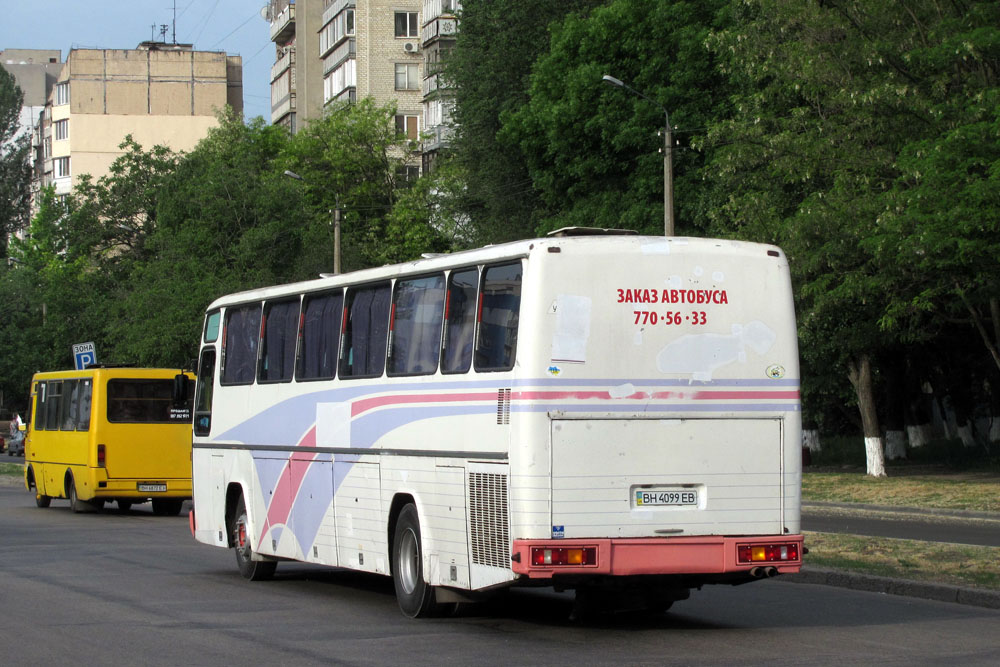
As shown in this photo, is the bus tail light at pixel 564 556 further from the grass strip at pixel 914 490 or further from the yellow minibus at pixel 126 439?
the yellow minibus at pixel 126 439

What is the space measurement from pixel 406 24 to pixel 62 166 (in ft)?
147

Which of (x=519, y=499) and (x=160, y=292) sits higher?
(x=160, y=292)

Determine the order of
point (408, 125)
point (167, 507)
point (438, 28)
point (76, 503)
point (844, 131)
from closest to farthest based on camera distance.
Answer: point (76, 503) < point (167, 507) < point (844, 131) < point (438, 28) < point (408, 125)

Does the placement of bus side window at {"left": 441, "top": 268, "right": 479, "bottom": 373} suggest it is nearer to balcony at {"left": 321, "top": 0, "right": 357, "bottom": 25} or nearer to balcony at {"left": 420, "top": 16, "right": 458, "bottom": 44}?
balcony at {"left": 420, "top": 16, "right": 458, "bottom": 44}

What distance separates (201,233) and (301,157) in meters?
18.8

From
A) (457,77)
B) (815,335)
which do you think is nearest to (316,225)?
(457,77)

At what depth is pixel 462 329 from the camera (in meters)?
12.1

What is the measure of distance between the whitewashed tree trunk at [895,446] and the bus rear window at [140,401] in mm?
24750

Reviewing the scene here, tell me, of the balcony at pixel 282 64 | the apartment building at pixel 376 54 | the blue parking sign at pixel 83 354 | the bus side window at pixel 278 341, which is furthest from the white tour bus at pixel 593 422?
the balcony at pixel 282 64

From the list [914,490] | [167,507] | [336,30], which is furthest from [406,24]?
[914,490]

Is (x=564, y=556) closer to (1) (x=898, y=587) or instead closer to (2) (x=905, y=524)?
(1) (x=898, y=587)

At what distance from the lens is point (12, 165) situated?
103 m

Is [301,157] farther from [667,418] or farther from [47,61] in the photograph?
[47,61]

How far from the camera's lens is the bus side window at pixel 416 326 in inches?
497
